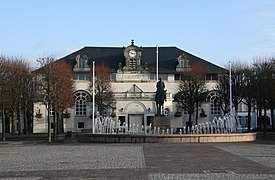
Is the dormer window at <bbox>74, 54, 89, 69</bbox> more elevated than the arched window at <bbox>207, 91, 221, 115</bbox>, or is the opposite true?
the dormer window at <bbox>74, 54, 89, 69</bbox>

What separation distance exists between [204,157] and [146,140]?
41.0ft

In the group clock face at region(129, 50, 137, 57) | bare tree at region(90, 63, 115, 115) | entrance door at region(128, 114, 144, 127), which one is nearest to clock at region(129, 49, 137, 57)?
clock face at region(129, 50, 137, 57)

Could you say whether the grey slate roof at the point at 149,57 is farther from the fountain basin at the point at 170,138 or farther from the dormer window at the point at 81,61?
the fountain basin at the point at 170,138

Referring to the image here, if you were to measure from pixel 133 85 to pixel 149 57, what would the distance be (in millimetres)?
8137

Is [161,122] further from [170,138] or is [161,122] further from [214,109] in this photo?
[214,109]

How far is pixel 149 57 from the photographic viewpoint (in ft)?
270

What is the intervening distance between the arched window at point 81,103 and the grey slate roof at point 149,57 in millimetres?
5979

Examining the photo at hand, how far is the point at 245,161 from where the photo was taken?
2114cm

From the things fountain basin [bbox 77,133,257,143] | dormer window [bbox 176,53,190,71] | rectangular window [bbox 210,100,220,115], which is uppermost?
dormer window [bbox 176,53,190,71]

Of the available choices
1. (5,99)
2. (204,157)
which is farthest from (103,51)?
(204,157)

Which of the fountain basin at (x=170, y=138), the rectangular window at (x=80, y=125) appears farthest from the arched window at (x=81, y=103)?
the fountain basin at (x=170, y=138)

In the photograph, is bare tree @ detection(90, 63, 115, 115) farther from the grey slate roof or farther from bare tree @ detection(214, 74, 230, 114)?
bare tree @ detection(214, 74, 230, 114)

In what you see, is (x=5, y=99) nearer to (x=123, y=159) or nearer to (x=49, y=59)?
(x=49, y=59)

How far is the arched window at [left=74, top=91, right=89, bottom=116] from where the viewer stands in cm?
7588
